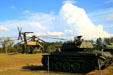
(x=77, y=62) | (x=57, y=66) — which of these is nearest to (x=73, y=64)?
(x=77, y=62)

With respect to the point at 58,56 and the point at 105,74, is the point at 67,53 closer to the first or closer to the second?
the point at 58,56

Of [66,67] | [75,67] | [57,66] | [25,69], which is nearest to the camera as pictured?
[75,67]

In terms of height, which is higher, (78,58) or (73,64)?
(78,58)

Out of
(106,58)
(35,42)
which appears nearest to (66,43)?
(106,58)

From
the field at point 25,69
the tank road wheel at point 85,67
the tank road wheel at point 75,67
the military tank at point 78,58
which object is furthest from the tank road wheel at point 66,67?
the tank road wheel at point 85,67

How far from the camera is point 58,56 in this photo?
62.7 ft

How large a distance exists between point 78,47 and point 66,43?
2.41 meters

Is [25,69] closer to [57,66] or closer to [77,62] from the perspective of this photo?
[57,66]

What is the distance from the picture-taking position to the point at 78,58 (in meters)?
17.3

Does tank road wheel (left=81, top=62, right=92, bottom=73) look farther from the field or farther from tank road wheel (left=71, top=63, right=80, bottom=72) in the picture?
the field

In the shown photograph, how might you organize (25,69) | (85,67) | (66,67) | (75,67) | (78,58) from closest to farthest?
(85,67) < (78,58) < (75,67) < (66,67) < (25,69)

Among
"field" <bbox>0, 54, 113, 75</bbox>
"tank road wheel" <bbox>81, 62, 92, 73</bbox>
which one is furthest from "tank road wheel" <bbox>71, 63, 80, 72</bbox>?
"field" <bbox>0, 54, 113, 75</bbox>

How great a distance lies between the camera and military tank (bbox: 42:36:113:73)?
16123 mm

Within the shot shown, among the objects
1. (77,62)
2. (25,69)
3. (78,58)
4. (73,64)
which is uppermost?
(78,58)
